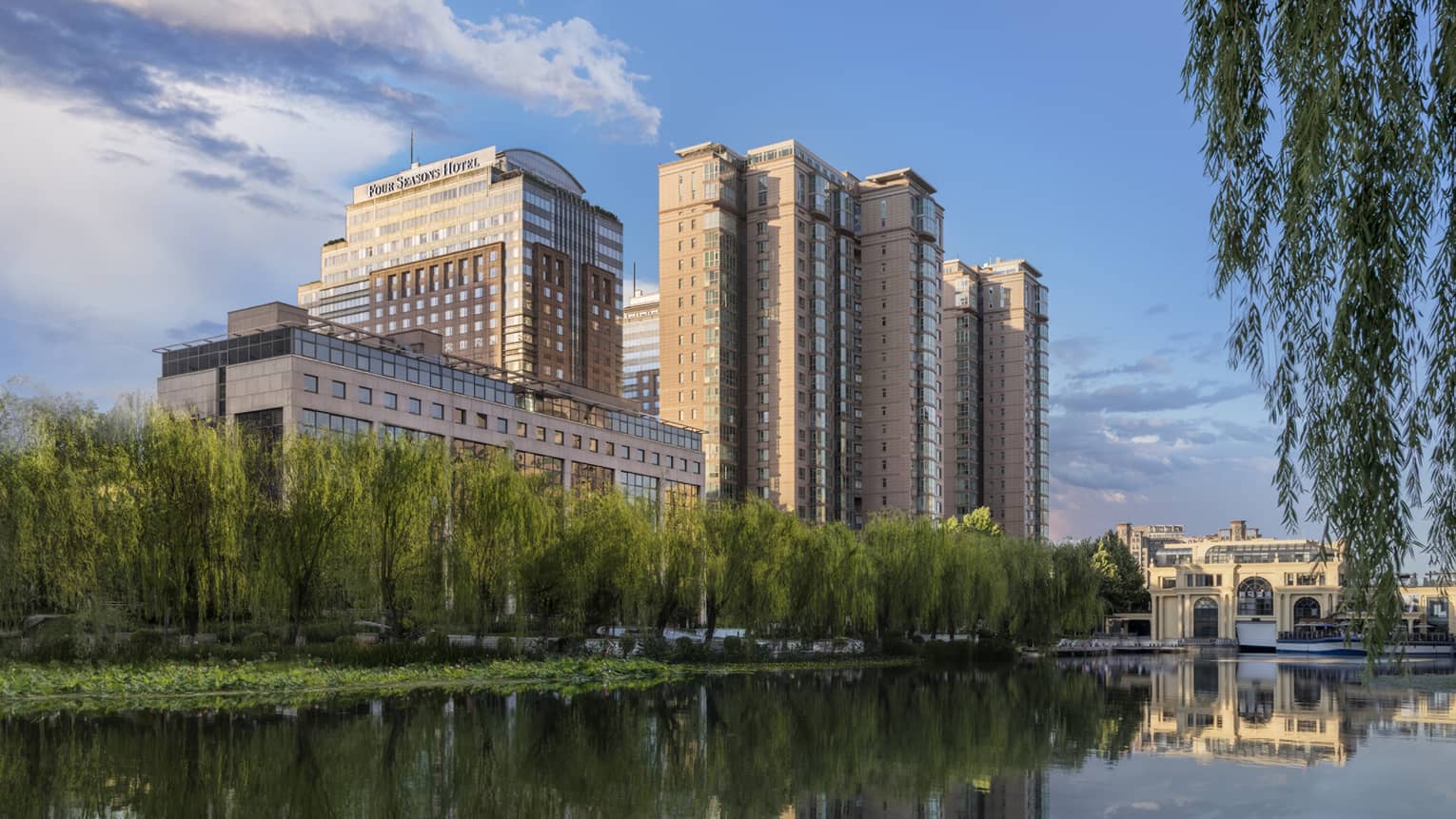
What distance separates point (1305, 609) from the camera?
147 m

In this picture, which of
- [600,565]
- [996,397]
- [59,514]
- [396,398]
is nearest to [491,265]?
[996,397]

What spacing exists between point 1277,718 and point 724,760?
75.0ft

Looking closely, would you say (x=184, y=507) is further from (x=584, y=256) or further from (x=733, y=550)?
(x=584, y=256)

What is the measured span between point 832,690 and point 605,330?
13709 cm

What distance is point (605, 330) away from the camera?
179 meters

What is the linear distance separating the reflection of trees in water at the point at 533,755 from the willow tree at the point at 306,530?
8.78 metres

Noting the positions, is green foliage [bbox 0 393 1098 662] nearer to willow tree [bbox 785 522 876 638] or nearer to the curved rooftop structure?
Answer: willow tree [bbox 785 522 876 638]

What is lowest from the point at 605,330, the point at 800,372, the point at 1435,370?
the point at 1435,370

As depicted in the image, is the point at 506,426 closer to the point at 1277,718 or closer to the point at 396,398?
the point at 396,398

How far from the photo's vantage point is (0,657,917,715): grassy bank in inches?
1304

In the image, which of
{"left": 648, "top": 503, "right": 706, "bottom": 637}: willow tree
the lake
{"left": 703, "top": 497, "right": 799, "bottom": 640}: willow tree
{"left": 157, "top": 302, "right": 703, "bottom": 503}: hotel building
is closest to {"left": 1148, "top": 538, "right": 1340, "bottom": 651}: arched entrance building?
{"left": 157, "top": 302, "right": 703, "bottom": 503}: hotel building

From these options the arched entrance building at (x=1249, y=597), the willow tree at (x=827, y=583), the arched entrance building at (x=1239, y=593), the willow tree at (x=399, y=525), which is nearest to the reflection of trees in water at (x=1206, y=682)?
the willow tree at (x=827, y=583)

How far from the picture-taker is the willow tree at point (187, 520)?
129ft

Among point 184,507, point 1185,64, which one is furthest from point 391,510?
point 1185,64
